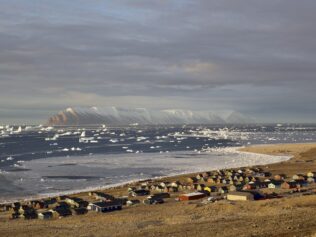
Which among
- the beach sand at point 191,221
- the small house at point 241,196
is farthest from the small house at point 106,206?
the small house at point 241,196

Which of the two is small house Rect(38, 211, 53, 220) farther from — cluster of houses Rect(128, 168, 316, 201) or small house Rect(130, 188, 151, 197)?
cluster of houses Rect(128, 168, 316, 201)

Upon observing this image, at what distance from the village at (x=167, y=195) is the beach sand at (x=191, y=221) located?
205 cm

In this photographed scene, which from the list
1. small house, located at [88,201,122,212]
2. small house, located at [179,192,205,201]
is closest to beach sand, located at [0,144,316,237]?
small house, located at [88,201,122,212]

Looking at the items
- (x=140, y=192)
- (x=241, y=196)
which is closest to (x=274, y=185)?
(x=241, y=196)

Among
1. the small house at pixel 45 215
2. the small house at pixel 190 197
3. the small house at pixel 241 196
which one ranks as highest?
the small house at pixel 241 196

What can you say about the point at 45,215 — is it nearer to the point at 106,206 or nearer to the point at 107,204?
the point at 106,206

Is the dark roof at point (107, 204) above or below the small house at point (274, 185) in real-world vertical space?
above

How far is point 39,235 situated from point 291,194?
Result: 35522 millimetres

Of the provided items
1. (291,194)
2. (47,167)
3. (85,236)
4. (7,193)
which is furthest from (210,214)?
(47,167)

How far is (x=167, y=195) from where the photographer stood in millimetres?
67062

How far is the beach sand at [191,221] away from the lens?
3872 centimetres

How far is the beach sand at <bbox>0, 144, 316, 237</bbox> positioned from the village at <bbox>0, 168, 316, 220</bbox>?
2053mm

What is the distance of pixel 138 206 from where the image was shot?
60.3 meters

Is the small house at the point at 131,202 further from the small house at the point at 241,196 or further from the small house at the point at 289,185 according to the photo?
the small house at the point at 289,185
